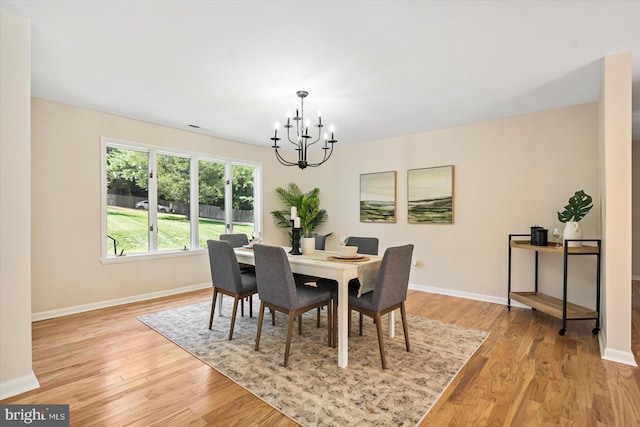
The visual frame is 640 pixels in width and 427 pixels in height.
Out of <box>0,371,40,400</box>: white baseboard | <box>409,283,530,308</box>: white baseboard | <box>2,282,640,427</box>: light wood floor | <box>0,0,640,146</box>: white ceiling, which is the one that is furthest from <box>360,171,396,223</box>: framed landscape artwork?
<box>0,371,40,400</box>: white baseboard

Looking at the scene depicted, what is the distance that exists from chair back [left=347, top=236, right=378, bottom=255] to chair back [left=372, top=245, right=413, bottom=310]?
0.91m

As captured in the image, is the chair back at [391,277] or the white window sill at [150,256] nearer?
the chair back at [391,277]

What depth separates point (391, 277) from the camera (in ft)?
8.00

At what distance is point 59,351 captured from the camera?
2.66 meters

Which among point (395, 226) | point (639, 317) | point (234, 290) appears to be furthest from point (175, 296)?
point (639, 317)

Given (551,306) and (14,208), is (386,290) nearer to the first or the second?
(551,306)

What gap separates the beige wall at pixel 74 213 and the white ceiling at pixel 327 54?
290 mm

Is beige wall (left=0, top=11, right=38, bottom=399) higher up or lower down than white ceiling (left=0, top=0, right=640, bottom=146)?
lower down

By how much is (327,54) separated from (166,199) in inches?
131

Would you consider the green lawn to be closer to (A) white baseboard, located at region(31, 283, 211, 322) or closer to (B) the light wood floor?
(A) white baseboard, located at region(31, 283, 211, 322)

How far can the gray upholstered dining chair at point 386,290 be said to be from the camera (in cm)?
237

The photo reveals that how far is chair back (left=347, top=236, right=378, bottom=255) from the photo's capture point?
3.52 meters

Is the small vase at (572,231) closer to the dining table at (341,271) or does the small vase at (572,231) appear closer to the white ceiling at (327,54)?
the white ceiling at (327,54)

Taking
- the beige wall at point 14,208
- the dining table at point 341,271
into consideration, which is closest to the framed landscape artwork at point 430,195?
the dining table at point 341,271
